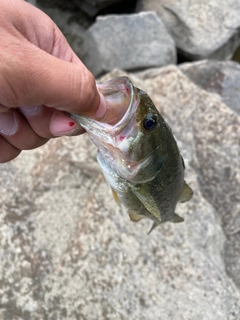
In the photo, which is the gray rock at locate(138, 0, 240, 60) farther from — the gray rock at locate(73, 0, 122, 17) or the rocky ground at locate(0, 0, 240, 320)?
the rocky ground at locate(0, 0, 240, 320)

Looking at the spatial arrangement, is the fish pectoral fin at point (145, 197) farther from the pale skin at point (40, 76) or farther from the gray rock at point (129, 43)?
the gray rock at point (129, 43)

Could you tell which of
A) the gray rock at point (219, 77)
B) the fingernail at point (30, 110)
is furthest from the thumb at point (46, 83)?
the gray rock at point (219, 77)

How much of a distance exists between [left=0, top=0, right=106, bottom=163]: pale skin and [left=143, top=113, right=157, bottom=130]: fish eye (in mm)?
173

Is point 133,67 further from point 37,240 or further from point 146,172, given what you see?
point 146,172

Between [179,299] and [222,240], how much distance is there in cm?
61

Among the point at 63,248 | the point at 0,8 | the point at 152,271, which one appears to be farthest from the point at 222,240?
the point at 0,8

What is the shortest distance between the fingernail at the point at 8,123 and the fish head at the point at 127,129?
0.33 m

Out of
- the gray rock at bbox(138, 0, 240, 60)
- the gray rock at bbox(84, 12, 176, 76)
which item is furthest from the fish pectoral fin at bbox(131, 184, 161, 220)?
the gray rock at bbox(138, 0, 240, 60)

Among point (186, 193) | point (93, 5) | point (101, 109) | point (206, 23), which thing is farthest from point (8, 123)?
point (206, 23)

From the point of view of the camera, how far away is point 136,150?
1517 mm

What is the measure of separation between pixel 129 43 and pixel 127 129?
3.33m

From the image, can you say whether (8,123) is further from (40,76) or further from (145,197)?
(145,197)

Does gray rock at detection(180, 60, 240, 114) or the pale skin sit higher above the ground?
the pale skin

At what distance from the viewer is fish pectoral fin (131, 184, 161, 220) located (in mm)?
1688
